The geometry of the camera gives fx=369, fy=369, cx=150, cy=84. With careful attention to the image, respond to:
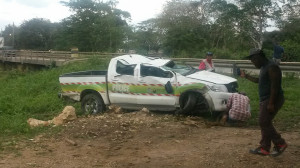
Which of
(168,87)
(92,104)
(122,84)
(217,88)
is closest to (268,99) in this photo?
(217,88)

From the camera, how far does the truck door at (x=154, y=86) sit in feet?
30.3

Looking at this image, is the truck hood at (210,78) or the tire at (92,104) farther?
the tire at (92,104)

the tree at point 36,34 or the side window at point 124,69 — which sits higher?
the tree at point 36,34

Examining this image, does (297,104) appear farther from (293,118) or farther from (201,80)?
(201,80)

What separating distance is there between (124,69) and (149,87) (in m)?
1.03

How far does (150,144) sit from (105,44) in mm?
41315

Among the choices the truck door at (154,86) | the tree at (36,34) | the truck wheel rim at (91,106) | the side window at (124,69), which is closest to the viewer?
the truck door at (154,86)

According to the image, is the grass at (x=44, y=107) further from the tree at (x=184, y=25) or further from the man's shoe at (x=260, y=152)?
the tree at (x=184, y=25)

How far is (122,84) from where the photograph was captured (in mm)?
9898

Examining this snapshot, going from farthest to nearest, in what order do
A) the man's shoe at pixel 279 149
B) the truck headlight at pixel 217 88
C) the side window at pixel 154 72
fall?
the side window at pixel 154 72 < the truck headlight at pixel 217 88 < the man's shoe at pixel 279 149

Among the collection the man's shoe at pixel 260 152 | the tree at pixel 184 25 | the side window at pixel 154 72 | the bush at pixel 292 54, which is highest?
the tree at pixel 184 25

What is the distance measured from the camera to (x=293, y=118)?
8.77 meters

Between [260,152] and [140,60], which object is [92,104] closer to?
[140,60]

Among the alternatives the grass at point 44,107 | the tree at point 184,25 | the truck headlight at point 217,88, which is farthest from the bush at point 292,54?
the tree at point 184,25
